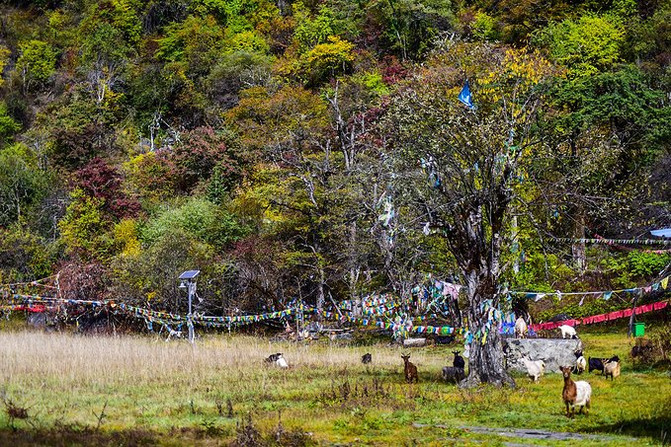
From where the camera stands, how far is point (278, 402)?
15.0 m

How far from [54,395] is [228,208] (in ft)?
81.0

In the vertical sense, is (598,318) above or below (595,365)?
above

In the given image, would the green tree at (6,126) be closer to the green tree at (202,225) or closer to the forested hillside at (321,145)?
the forested hillside at (321,145)

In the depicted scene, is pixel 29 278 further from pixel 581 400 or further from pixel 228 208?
pixel 581 400

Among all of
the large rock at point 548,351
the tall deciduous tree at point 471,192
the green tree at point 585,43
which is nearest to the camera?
the tall deciduous tree at point 471,192

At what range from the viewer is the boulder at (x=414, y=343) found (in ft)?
92.5

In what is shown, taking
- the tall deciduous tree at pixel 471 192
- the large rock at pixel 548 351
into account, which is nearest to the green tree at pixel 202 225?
the tall deciduous tree at pixel 471 192

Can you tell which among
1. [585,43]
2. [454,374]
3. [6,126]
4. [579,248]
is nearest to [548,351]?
[454,374]

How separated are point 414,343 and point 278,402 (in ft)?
45.7

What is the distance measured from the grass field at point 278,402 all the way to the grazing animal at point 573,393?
225 mm

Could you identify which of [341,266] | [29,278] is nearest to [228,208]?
[341,266]

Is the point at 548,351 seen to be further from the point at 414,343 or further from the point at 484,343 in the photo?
the point at 414,343

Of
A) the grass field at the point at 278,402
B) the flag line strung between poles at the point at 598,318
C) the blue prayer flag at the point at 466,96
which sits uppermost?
the blue prayer flag at the point at 466,96

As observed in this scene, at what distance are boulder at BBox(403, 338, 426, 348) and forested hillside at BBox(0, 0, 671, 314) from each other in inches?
72.7
